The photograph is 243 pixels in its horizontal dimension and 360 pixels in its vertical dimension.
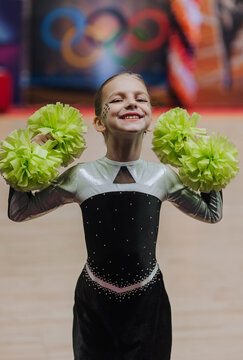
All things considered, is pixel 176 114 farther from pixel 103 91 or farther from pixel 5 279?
pixel 5 279

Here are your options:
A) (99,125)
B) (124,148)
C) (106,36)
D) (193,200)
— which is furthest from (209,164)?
(106,36)

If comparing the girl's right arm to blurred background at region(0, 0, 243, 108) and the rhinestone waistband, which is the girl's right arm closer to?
the rhinestone waistband

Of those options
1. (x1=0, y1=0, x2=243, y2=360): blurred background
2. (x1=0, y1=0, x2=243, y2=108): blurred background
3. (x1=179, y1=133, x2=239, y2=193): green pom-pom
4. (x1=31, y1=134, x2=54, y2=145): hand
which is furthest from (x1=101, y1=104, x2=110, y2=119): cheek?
(x1=0, y1=0, x2=243, y2=108): blurred background

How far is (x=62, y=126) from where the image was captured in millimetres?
2242

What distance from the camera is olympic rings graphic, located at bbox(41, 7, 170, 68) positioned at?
40.9 ft

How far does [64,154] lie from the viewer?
226cm

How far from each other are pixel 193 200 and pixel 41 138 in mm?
543

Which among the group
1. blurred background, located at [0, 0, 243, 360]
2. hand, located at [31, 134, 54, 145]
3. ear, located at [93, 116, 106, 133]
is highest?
ear, located at [93, 116, 106, 133]

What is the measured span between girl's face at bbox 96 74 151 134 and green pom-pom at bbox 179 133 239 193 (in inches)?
7.1

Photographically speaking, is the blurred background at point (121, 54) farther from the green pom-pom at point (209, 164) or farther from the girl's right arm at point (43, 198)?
the girl's right arm at point (43, 198)

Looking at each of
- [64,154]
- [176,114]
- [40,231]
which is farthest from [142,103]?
[40,231]

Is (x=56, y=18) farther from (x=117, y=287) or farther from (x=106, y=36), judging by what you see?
(x=117, y=287)

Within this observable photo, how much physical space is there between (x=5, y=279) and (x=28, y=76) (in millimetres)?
8535

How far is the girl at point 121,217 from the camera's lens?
222 cm
